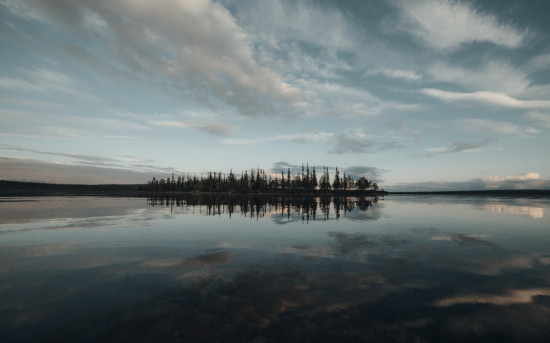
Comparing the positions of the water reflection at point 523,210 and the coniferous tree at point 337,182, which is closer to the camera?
the water reflection at point 523,210

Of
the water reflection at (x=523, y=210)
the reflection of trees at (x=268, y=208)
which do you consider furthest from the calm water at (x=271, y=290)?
the water reflection at (x=523, y=210)

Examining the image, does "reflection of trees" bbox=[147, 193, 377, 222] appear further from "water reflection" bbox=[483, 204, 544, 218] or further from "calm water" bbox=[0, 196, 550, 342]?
"water reflection" bbox=[483, 204, 544, 218]

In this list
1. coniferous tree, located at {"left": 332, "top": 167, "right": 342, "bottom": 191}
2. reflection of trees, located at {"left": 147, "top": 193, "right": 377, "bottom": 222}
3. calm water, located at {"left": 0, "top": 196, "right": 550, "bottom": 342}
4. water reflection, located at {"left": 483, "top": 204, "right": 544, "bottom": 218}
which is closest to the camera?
calm water, located at {"left": 0, "top": 196, "right": 550, "bottom": 342}

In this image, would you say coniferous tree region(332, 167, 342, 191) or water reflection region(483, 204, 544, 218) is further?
coniferous tree region(332, 167, 342, 191)

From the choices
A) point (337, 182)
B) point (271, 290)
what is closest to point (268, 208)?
point (271, 290)

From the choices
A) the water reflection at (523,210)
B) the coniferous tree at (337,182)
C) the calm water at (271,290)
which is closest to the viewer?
the calm water at (271,290)

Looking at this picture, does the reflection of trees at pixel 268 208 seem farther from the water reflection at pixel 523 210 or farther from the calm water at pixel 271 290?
the water reflection at pixel 523 210

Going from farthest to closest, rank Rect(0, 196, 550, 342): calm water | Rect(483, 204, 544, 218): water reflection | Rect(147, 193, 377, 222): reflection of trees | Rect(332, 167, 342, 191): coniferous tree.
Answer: Rect(332, 167, 342, 191): coniferous tree → Rect(483, 204, 544, 218): water reflection → Rect(147, 193, 377, 222): reflection of trees → Rect(0, 196, 550, 342): calm water

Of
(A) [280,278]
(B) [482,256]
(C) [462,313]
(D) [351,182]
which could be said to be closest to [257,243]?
(A) [280,278]

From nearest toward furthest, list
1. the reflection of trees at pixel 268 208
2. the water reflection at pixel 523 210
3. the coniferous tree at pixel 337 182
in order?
the reflection of trees at pixel 268 208 → the water reflection at pixel 523 210 → the coniferous tree at pixel 337 182

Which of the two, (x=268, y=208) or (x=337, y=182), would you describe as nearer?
(x=268, y=208)

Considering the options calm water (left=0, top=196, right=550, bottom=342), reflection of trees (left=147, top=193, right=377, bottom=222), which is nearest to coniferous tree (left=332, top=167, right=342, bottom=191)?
reflection of trees (left=147, top=193, right=377, bottom=222)

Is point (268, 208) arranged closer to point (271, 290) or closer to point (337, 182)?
point (271, 290)

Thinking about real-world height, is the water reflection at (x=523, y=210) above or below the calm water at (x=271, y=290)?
above
